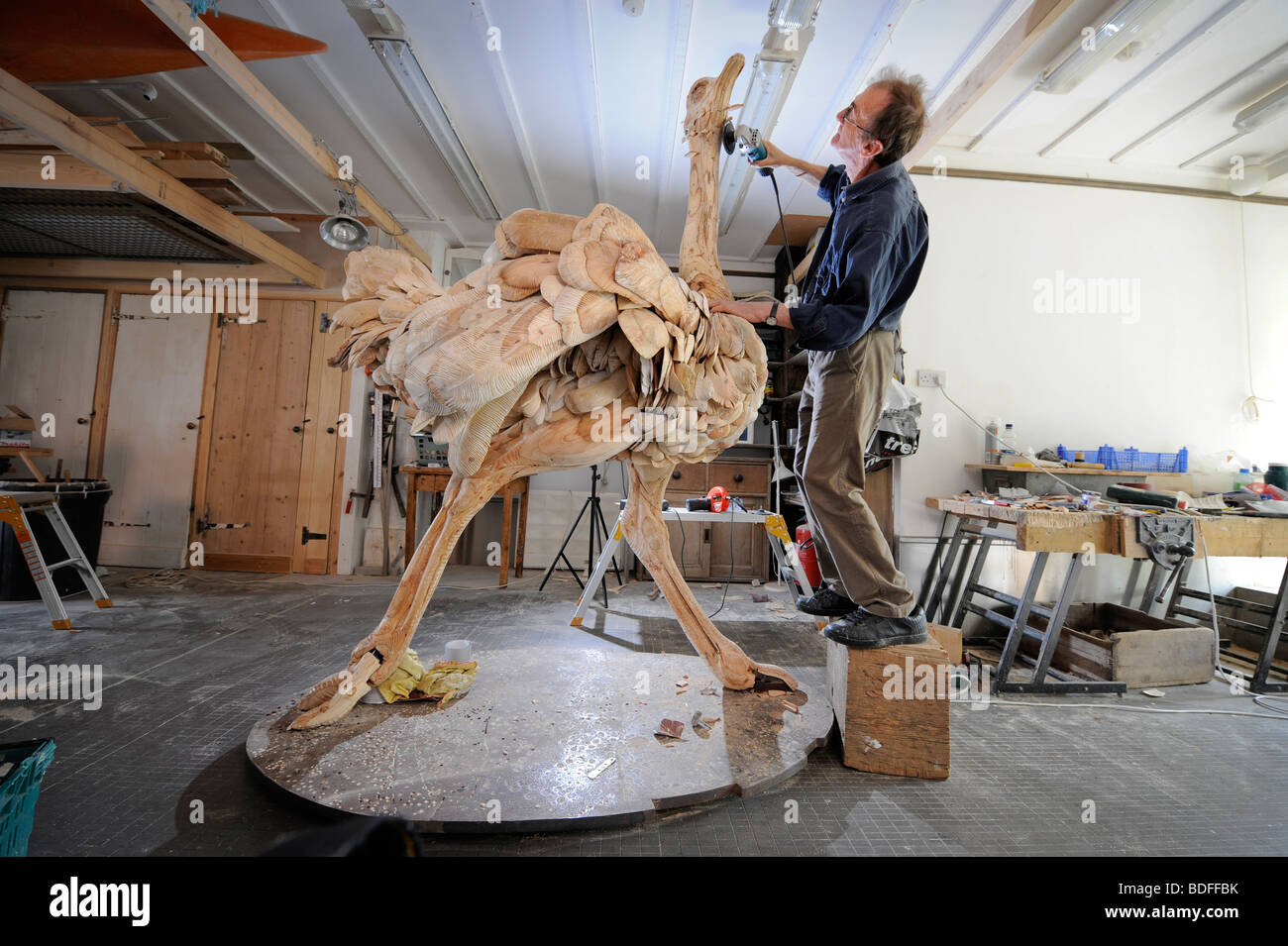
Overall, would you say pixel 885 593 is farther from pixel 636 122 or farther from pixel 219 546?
pixel 219 546

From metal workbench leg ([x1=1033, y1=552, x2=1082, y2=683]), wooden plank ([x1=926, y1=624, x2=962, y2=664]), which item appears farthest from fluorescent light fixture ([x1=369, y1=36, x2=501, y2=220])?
metal workbench leg ([x1=1033, y1=552, x2=1082, y2=683])

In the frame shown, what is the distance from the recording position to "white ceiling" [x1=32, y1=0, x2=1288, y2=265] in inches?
116

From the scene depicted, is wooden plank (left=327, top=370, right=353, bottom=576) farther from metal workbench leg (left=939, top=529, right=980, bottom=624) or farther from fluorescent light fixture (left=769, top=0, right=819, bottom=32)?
metal workbench leg (left=939, top=529, right=980, bottom=624)

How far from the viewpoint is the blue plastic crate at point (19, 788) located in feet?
2.42

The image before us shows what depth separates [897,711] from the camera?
5.11 ft

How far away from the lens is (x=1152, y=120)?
367 centimetres

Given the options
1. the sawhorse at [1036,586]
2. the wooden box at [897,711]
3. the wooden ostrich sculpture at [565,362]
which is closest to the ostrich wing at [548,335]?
the wooden ostrich sculpture at [565,362]

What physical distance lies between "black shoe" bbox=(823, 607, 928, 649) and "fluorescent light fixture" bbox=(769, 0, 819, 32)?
9.88 ft

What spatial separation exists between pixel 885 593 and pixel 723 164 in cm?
389

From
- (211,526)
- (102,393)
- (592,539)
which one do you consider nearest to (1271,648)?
(592,539)

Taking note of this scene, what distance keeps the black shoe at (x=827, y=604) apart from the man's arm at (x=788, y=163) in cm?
158

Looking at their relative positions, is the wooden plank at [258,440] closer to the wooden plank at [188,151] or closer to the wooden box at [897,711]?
the wooden plank at [188,151]

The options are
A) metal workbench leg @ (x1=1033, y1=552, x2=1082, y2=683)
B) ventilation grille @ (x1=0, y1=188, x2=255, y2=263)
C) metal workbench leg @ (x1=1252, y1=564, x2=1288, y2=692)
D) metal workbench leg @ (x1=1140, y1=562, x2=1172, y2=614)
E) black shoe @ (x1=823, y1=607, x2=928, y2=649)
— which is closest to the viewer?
black shoe @ (x1=823, y1=607, x2=928, y2=649)
